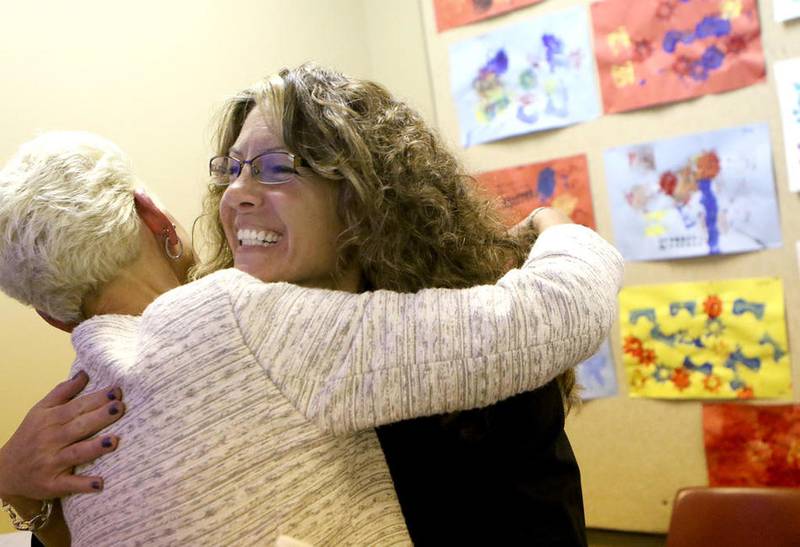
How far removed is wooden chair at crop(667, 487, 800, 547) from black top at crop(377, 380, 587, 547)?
0.84 m

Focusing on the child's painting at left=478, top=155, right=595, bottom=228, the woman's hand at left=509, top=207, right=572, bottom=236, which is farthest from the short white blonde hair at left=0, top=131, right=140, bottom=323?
the child's painting at left=478, top=155, right=595, bottom=228

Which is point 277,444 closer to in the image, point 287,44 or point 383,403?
point 383,403

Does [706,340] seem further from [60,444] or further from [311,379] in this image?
[60,444]

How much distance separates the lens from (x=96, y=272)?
111cm

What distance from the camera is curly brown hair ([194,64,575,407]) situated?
3.44 feet

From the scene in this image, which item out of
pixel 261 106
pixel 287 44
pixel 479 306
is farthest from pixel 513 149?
pixel 479 306

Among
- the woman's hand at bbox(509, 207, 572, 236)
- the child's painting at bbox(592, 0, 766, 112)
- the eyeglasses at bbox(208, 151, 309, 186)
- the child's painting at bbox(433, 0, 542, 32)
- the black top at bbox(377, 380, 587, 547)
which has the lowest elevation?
the black top at bbox(377, 380, 587, 547)

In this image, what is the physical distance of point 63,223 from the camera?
1.07 meters

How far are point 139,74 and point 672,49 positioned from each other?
1415 mm

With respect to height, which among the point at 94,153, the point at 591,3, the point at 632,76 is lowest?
the point at 94,153

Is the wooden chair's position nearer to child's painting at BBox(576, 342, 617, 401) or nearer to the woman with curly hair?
child's painting at BBox(576, 342, 617, 401)

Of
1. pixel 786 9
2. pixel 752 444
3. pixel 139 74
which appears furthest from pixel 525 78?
pixel 752 444

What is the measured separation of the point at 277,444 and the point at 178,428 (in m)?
0.11

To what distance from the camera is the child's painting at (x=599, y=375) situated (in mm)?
2285
